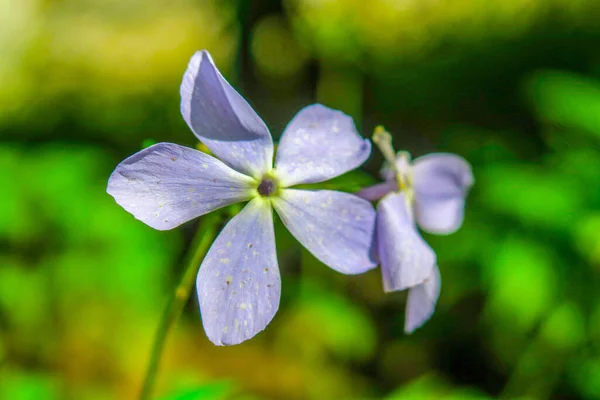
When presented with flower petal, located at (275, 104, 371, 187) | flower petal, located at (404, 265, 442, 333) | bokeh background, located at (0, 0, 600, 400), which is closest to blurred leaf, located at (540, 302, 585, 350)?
bokeh background, located at (0, 0, 600, 400)

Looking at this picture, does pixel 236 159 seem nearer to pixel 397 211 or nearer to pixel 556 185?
pixel 397 211

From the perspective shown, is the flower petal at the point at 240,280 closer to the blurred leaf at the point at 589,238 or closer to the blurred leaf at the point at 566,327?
the blurred leaf at the point at 589,238

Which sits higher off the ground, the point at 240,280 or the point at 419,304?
the point at 240,280

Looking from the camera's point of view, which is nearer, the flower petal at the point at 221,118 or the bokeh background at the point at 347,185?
the flower petal at the point at 221,118

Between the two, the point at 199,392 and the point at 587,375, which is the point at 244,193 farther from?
the point at 587,375

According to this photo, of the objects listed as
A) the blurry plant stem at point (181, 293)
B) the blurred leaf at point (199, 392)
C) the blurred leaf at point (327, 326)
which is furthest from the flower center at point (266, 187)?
the blurred leaf at point (327, 326)

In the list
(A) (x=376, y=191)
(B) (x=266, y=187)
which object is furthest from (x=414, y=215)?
(B) (x=266, y=187)
